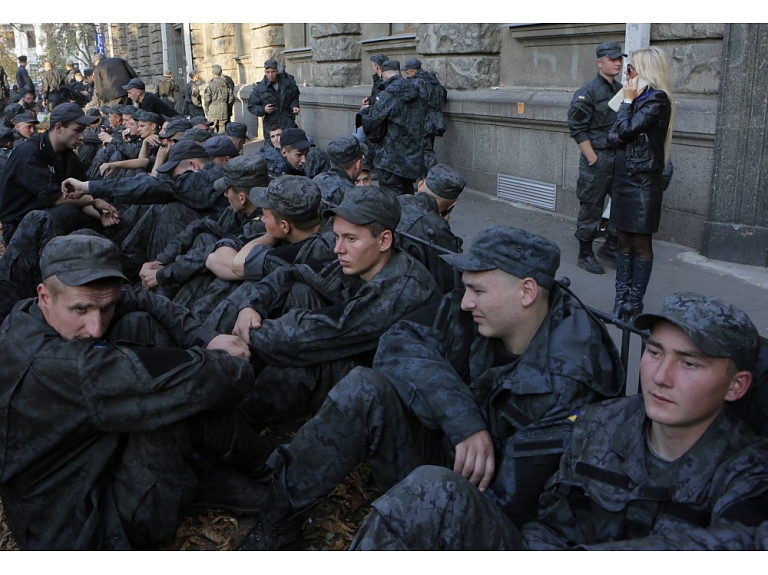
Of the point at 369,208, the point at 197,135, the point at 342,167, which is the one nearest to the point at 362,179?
the point at 342,167

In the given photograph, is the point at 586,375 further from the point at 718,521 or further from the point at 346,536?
the point at 346,536

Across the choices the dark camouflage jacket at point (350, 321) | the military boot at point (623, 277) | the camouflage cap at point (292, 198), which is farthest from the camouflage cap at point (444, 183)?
the dark camouflage jacket at point (350, 321)

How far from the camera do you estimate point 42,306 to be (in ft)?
10.1

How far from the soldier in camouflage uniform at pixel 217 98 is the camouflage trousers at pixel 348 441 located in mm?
17148

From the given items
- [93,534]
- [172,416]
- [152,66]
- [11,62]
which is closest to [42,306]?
[172,416]

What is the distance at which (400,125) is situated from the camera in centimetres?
1021

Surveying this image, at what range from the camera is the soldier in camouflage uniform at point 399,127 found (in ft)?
33.2

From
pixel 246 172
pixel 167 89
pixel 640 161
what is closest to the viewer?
pixel 246 172

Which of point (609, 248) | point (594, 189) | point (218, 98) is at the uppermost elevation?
point (218, 98)

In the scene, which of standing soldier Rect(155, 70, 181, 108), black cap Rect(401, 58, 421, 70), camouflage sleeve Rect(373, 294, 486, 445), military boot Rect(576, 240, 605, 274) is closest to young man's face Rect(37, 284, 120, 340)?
camouflage sleeve Rect(373, 294, 486, 445)

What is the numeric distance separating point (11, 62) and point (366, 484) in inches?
1669

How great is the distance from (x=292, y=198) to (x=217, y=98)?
618 inches

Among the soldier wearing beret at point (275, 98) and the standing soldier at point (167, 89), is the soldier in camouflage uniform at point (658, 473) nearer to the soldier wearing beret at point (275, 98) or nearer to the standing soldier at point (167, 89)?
the soldier wearing beret at point (275, 98)

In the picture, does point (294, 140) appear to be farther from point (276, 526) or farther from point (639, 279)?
point (276, 526)
